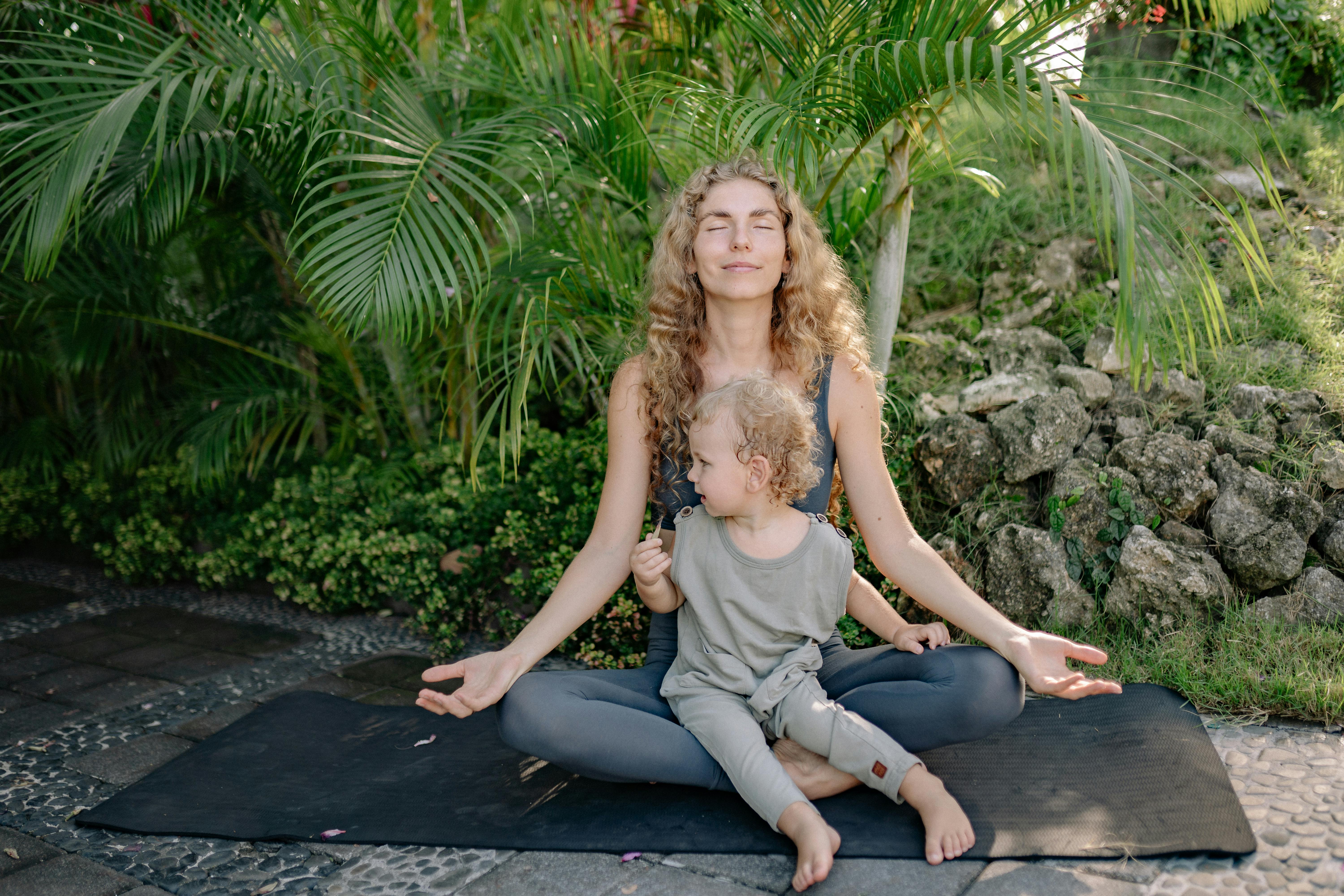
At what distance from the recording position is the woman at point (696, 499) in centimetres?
199

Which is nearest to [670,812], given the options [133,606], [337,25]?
[337,25]

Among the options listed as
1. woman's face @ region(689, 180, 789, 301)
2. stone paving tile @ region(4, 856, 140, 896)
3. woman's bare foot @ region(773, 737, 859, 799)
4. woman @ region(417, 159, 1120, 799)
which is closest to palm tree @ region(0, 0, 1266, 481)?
woman's face @ region(689, 180, 789, 301)

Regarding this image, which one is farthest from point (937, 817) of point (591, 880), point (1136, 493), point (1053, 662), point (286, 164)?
point (286, 164)

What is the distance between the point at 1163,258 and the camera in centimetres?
407

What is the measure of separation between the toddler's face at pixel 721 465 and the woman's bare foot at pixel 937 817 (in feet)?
2.34

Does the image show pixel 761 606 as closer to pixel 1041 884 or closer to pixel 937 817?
pixel 937 817

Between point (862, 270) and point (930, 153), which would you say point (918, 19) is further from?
point (862, 270)

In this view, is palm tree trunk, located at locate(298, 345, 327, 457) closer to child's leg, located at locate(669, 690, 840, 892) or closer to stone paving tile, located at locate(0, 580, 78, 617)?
stone paving tile, located at locate(0, 580, 78, 617)

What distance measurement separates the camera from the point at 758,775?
1.93 m

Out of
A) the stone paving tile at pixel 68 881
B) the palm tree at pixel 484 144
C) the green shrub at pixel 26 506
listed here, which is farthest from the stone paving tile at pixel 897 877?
the green shrub at pixel 26 506

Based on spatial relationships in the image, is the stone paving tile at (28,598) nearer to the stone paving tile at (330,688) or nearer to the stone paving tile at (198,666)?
the stone paving tile at (198,666)

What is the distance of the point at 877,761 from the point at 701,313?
1.25 m

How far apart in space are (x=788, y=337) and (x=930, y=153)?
1.16 metres

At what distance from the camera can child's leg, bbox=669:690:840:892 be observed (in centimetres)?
180
